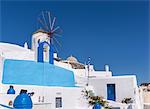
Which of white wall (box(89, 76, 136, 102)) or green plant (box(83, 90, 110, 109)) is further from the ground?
white wall (box(89, 76, 136, 102))

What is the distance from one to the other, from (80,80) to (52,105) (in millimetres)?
5961

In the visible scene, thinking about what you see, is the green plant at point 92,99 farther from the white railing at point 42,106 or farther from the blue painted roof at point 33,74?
the white railing at point 42,106

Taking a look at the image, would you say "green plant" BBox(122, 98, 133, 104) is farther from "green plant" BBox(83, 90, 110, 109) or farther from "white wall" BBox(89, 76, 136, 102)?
"green plant" BBox(83, 90, 110, 109)

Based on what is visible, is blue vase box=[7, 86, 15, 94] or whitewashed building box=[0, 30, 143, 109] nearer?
blue vase box=[7, 86, 15, 94]

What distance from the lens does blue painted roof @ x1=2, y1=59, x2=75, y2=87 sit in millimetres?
14766

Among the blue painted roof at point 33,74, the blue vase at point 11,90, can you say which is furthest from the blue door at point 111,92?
the blue vase at point 11,90

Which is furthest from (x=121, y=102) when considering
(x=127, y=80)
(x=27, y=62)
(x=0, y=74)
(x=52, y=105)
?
(x=0, y=74)

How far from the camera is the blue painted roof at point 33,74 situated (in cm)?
1477

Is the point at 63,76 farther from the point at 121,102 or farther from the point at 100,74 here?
Result: the point at 100,74

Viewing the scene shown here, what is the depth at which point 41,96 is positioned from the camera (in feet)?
50.6

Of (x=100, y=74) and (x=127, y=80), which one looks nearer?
(x=127, y=80)

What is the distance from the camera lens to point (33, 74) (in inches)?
622

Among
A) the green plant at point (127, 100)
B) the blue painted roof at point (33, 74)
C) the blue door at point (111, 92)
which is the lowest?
the green plant at point (127, 100)

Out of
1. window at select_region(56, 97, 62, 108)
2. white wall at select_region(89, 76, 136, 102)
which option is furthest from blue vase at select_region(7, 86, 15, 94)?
white wall at select_region(89, 76, 136, 102)
